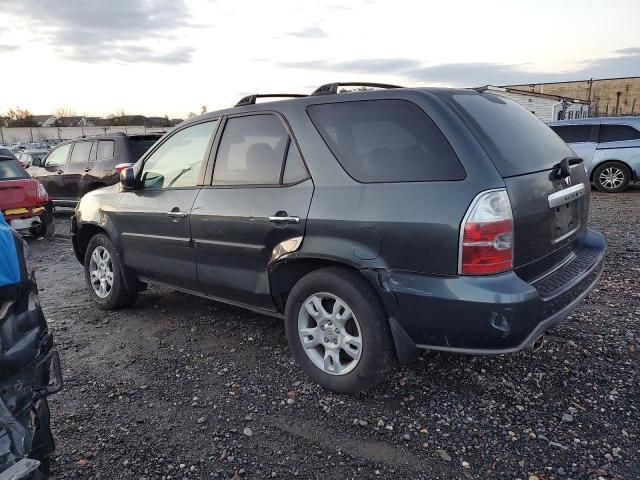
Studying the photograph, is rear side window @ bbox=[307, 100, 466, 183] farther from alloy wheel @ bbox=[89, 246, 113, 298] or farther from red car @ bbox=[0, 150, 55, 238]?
red car @ bbox=[0, 150, 55, 238]

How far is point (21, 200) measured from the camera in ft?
25.6

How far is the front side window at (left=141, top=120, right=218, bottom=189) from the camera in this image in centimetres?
395

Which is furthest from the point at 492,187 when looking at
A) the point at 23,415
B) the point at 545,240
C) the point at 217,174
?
the point at 23,415

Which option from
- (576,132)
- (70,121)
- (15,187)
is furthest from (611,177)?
(70,121)

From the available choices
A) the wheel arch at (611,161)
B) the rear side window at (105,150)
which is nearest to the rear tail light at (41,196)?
the rear side window at (105,150)

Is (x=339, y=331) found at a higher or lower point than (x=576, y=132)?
lower

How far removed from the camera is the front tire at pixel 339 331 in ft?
9.35

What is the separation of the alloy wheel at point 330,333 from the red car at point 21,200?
6419mm

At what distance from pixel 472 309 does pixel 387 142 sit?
1.06m

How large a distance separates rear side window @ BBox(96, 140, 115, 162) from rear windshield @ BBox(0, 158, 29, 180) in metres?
1.96

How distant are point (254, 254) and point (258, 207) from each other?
0.33 m

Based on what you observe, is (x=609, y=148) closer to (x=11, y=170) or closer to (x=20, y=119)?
(x=11, y=170)

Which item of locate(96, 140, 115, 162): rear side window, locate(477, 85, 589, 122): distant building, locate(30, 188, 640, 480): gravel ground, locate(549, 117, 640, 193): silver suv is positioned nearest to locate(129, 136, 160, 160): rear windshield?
locate(96, 140, 115, 162): rear side window

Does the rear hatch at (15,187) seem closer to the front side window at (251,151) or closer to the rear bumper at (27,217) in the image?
the rear bumper at (27,217)
